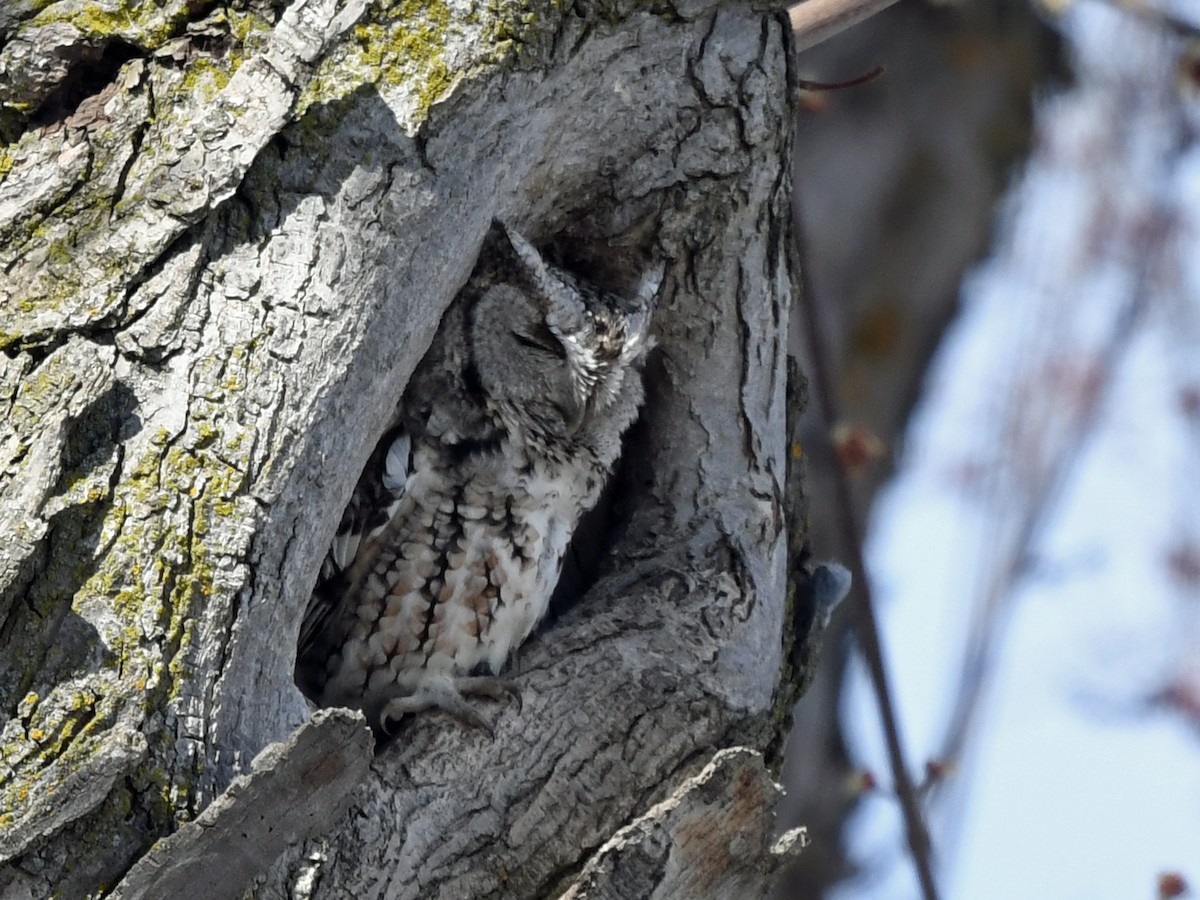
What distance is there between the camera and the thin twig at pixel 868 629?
2197 mm

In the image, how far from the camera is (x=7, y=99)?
1.84 metres

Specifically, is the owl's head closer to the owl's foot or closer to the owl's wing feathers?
the owl's wing feathers

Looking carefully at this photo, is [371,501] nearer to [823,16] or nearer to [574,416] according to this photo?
[574,416]

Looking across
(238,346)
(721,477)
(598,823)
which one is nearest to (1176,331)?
(721,477)

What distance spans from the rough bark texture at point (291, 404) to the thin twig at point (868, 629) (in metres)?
0.20

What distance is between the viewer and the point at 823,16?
2449 mm

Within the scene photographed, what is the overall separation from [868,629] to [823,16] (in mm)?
1054

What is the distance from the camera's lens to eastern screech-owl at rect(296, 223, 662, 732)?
7.84 ft

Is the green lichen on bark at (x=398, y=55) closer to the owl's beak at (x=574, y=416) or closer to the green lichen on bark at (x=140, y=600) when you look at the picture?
the green lichen on bark at (x=140, y=600)

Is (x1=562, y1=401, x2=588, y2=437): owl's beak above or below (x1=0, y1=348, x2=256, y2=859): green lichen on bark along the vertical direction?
below

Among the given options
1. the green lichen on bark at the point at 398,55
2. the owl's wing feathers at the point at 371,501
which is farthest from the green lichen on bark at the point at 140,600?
the owl's wing feathers at the point at 371,501

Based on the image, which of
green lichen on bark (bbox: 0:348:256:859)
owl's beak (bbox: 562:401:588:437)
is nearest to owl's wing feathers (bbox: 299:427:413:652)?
owl's beak (bbox: 562:401:588:437)

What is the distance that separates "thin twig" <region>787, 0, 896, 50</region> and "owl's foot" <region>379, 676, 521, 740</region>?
118cm

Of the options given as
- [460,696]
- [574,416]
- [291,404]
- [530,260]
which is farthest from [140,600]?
[574,416]
